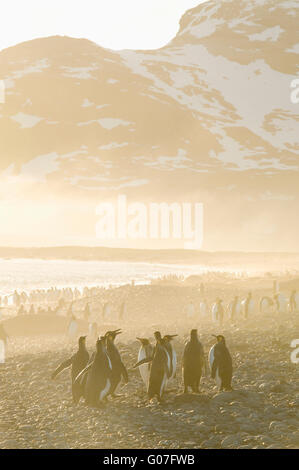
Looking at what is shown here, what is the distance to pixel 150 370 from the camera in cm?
1249

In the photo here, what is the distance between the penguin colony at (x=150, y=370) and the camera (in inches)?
476

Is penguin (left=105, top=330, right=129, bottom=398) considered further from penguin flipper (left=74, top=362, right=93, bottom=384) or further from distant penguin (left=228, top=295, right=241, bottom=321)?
distant penguin (left=228, top=295, right=241, bottom=321)

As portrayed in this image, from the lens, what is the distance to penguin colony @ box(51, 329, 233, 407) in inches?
476

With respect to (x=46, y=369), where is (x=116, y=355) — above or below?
above

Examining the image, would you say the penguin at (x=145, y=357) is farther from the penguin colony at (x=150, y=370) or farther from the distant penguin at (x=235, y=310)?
the distant penguin at (x=235, y=310)

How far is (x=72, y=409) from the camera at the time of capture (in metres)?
12.1

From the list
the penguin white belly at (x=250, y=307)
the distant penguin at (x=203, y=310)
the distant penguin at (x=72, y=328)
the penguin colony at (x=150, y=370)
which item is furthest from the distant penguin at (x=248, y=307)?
the penguin colony at (x=150, y=370)

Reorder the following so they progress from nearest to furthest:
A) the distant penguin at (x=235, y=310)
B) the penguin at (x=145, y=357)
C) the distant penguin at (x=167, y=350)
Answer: the distant penguin at (x=167, y=350) < the penguin at (x=145, y=357) < the distant penguin at (x=235, y=310)

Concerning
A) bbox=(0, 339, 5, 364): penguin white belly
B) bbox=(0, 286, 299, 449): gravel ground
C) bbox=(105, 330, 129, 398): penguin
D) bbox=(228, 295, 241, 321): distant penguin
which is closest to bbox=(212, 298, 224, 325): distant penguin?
bbox=(228, 295, 241, 321): distant penguin
